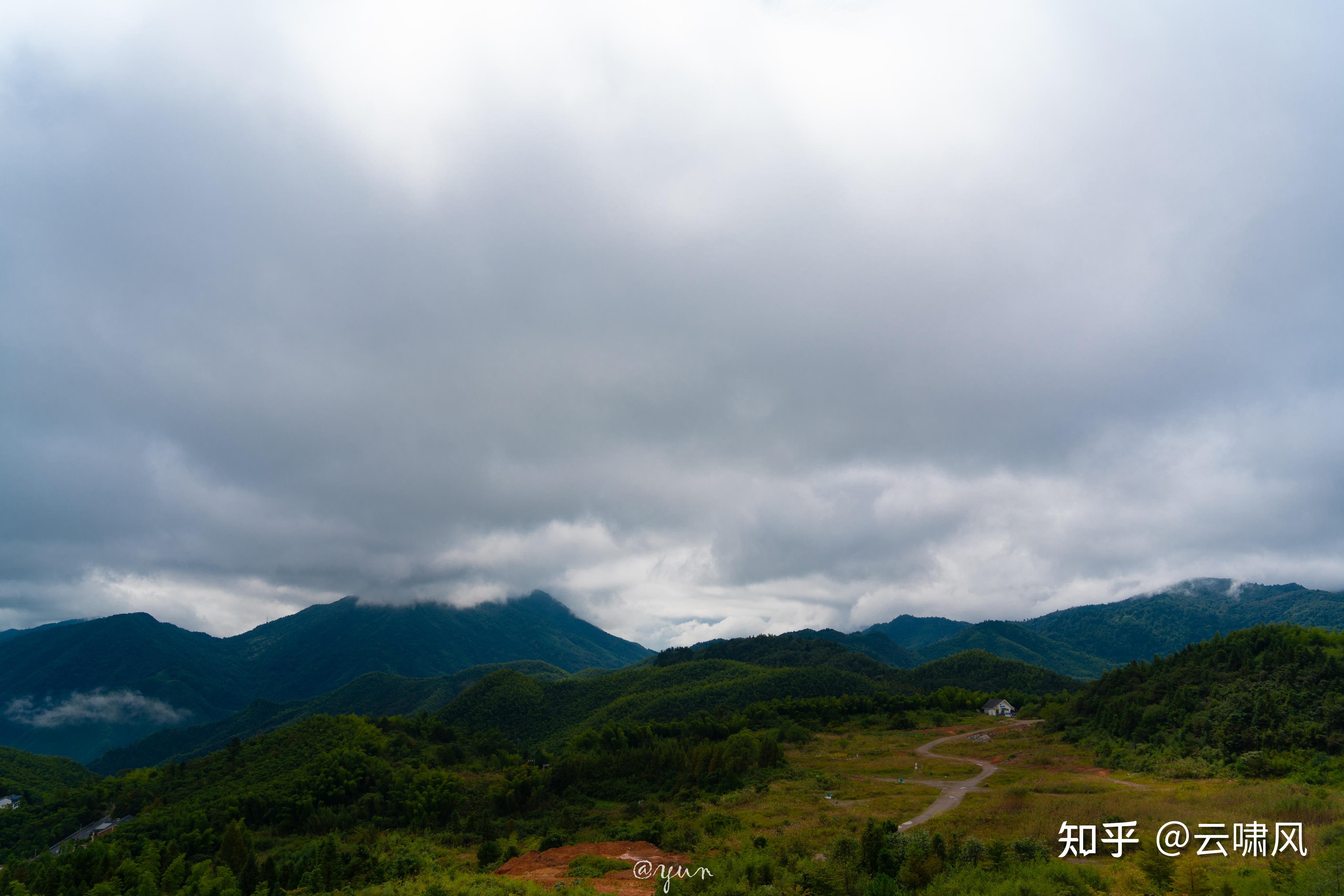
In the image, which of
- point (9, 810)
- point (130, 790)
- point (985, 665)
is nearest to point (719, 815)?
point (130, 790)

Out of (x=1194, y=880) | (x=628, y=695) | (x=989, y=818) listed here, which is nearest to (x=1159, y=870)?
(x=1194, y=880)

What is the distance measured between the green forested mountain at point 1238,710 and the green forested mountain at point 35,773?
131 metres

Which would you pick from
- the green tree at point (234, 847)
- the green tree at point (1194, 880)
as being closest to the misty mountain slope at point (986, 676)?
the green tree at point (234, 847)

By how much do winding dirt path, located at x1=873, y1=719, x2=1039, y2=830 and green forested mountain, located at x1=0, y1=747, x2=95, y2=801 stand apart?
109 m

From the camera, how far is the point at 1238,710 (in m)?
49.6

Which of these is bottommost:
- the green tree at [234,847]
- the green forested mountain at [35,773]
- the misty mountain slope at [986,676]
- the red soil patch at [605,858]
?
the green forested mountain at [35,773]

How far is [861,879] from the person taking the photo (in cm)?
2211

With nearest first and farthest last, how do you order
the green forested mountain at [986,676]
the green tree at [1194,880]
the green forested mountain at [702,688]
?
the green tree at [1194,880], the green forested mountain at [702,688], the green forested mountain at [986,676]

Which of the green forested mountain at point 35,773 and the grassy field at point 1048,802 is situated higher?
the grassy field at point 1048,802

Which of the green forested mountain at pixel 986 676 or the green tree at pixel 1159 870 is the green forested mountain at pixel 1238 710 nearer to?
the green tree at pixel 1159 870

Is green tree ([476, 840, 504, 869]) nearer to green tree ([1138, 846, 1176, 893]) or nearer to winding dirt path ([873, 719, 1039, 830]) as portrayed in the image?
winding dirt path ([873, 719, 1039, 830])

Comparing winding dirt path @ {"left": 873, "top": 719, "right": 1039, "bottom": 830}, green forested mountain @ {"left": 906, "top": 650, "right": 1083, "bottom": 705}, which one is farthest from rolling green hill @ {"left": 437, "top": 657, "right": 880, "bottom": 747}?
winding dirt path @ {"left": 873, "top": 719, "right": 1039, "bottom": 830}

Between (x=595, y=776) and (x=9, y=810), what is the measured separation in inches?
2694

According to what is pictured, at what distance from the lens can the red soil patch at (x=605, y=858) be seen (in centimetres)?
2903
